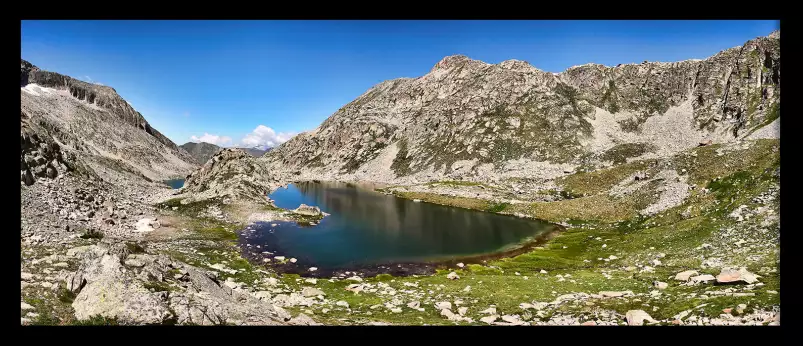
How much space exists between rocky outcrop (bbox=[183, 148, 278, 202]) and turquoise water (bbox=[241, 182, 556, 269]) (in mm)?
16312

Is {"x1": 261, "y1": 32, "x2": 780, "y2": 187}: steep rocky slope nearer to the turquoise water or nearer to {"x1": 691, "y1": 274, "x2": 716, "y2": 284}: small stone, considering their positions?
the turquoise water

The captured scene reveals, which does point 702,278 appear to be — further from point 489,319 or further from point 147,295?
point 147,295

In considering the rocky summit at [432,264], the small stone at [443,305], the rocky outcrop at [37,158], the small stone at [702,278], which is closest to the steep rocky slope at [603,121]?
the rocky summit at [432,264]

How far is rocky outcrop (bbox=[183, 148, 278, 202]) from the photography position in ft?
255

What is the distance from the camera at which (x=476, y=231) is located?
6631 centimetres

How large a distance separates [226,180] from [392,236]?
152ft

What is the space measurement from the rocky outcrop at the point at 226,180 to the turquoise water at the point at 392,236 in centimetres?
1631

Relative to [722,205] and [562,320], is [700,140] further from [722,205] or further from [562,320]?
[562,320]

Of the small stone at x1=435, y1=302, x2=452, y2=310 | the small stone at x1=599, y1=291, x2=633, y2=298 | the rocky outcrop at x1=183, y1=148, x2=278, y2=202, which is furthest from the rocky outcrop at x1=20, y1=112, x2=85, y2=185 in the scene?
the small stone at x1=599, y1=291, x2=633, y2=298

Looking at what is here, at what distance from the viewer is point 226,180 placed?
282 ft
